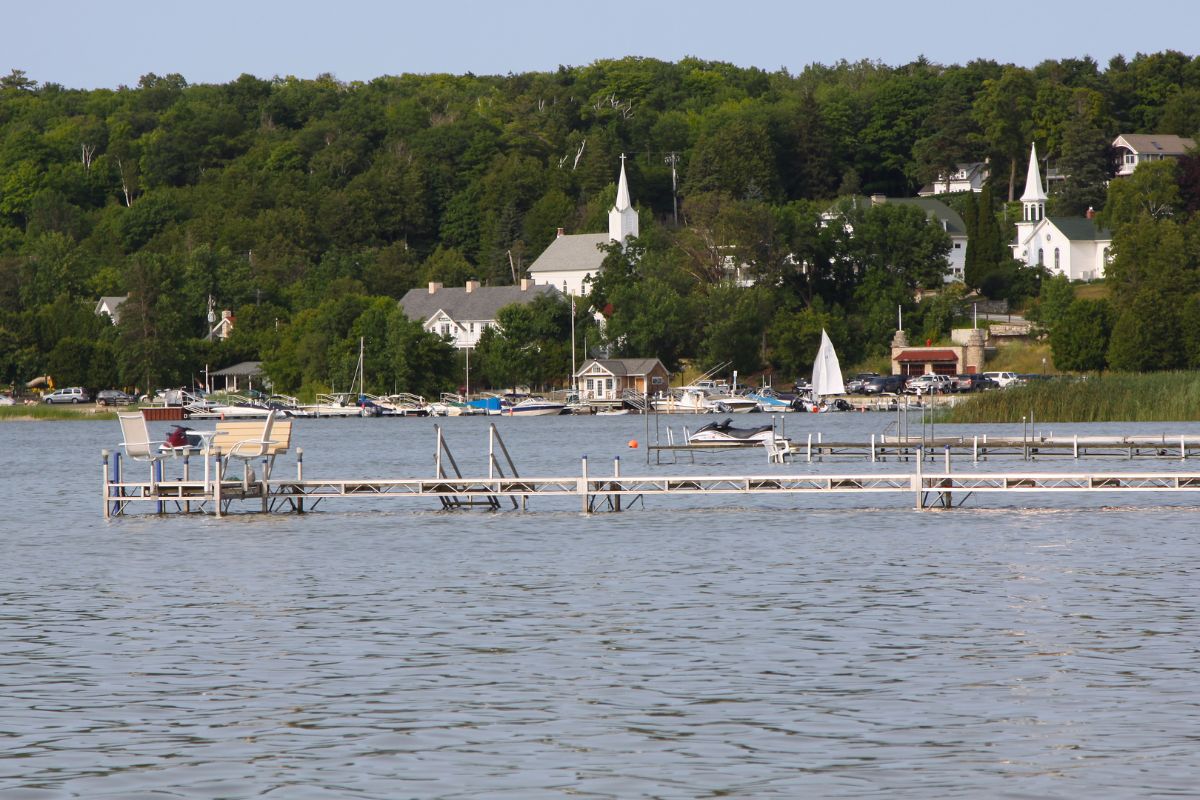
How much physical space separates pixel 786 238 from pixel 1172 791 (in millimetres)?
122813

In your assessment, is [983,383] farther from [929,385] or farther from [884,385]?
[884,385]

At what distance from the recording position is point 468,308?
154m

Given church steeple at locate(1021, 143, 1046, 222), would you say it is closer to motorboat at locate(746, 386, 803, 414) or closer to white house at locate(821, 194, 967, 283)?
white house at locate(821, 194, 967, 283)

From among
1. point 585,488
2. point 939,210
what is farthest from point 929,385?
point 585,488

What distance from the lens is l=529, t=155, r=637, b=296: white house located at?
158875 millimetres

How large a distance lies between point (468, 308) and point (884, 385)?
47.1m

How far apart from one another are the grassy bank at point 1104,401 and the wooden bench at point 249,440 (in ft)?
126

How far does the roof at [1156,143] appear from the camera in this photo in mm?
156500

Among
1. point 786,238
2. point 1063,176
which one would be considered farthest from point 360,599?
point 1063,176

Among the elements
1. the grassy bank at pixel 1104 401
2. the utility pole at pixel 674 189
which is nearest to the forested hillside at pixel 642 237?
the utility pole at pixel 674 189

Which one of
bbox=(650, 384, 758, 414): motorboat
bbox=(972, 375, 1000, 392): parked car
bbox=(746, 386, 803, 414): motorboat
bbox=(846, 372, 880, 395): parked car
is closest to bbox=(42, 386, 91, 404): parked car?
bbox=(650, 384, 758, 414): motorboat

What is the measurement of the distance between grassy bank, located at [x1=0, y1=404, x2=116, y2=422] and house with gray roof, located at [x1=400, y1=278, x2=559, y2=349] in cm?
3128

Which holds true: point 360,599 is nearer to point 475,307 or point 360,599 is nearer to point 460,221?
point 475,307

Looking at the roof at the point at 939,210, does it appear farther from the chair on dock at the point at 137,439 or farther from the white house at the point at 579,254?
the chair on dock at the point at 137,439
